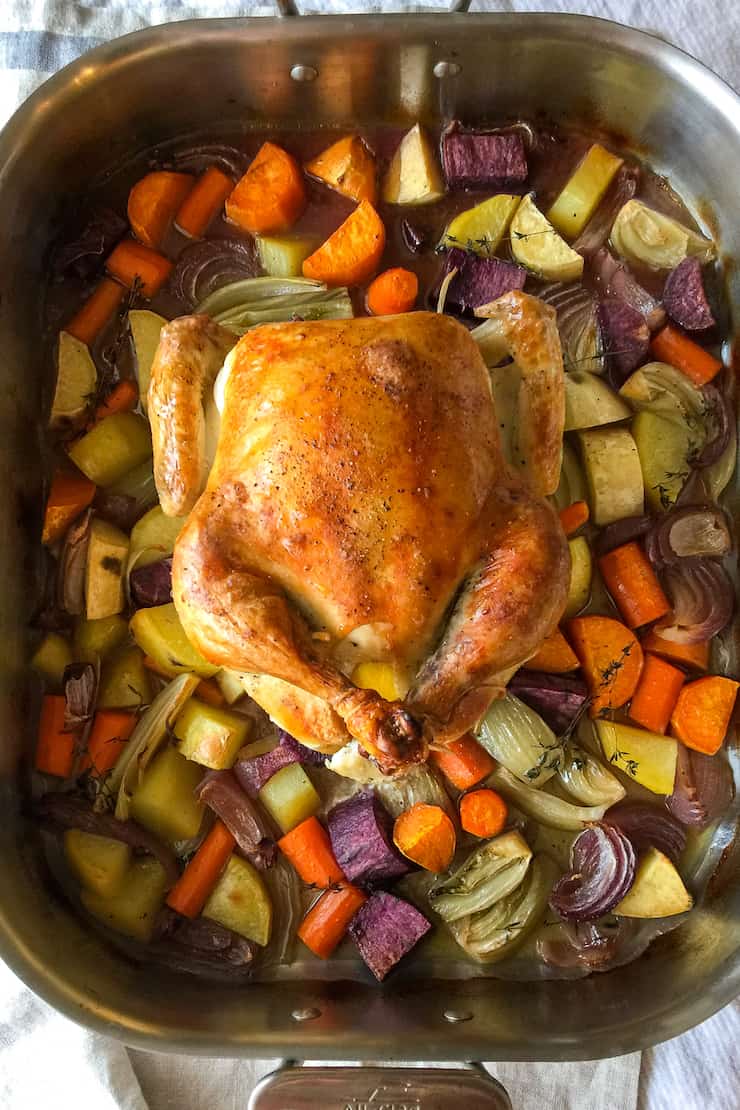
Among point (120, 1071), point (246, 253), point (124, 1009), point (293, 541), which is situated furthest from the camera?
point (246, 253)

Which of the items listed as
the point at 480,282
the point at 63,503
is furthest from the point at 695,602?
the point at 63,503

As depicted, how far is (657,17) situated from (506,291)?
0.95 meters

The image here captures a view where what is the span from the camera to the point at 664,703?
8.37 ft

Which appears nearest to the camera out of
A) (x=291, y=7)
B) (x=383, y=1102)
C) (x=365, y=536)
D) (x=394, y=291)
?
(x=365, y=536)

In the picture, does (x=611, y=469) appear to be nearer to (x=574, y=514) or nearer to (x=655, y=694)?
(x=574, y=514)

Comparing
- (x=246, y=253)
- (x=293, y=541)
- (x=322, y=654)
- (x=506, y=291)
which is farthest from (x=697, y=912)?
(x=246, y=253)

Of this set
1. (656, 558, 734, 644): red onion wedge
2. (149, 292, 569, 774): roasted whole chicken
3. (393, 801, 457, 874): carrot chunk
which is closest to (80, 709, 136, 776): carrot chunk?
(149, 292, 569, 774): roasted whole chicken

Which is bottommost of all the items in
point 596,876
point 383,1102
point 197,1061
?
point 197,1061

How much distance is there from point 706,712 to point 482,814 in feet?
2.18

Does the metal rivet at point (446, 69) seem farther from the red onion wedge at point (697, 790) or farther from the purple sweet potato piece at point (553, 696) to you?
the red onion wedge at point (697, 790)

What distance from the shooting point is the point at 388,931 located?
8.01ft

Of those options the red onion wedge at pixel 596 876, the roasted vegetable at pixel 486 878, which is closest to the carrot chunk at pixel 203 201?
the roasted vegetable at pixel 486 878

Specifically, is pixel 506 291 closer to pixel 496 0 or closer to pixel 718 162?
pixel 718 162

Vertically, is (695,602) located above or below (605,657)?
above
